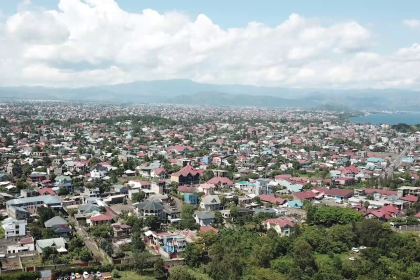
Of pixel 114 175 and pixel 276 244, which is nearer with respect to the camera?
pixel 276 244

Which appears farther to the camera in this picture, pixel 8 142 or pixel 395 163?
pixel 8 142

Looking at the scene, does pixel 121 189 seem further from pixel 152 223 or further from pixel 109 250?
pixel 109 250

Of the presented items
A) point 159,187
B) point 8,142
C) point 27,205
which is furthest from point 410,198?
point 8,142

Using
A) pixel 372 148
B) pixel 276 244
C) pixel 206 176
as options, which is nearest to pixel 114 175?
pixel 206 176

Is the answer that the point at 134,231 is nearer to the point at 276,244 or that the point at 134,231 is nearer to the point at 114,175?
the point at 276,244

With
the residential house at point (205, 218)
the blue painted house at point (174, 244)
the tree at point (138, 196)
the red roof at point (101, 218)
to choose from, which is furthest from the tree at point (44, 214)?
the residential house at point (205, 218)

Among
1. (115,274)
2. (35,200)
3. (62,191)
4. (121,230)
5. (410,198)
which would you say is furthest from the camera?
(62,191)
